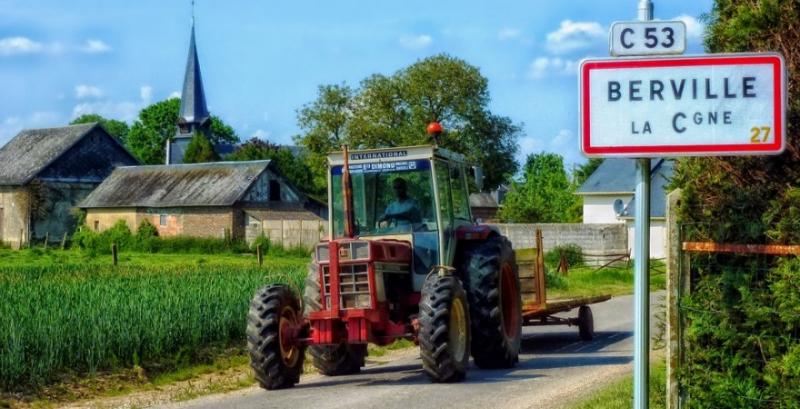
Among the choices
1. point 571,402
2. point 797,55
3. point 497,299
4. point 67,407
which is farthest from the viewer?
point 497,299

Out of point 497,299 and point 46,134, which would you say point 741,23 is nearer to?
point 497,299

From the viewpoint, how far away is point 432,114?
73.4 m

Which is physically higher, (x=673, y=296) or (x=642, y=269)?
(x=642, y=269)

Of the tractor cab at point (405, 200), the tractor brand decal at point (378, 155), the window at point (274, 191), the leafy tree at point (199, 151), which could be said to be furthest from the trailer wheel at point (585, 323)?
the leafy tree at point (199, 151)

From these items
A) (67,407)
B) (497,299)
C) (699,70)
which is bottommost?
(67,407)

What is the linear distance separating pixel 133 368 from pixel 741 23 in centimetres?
963

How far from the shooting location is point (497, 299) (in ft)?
46.1

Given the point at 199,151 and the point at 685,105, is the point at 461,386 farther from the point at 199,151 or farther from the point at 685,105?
the point at 199,151

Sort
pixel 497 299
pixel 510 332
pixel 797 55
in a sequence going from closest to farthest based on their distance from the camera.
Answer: pixel 797 55 → pixel 497 299 → pixel 510 332

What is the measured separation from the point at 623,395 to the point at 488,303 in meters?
3.37

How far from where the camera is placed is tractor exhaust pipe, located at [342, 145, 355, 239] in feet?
44.8

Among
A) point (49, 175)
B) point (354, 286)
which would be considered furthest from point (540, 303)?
point (49, 175)

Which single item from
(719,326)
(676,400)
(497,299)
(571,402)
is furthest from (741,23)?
(497,299)

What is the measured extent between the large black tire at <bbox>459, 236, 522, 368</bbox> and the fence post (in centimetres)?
612
